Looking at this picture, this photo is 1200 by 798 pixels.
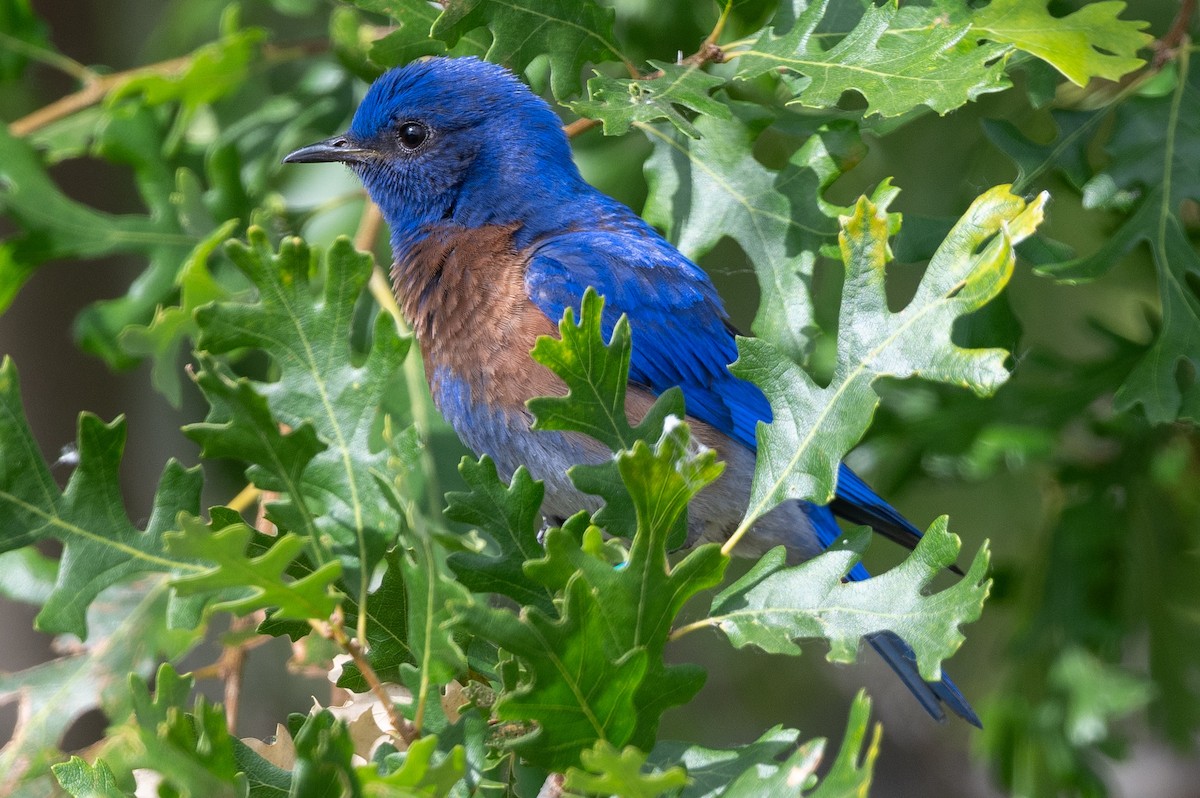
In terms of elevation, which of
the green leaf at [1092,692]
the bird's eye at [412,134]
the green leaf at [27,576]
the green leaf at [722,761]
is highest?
the bird's eye at [412,134]

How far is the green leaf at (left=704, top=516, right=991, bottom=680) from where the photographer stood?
1729 millimetres

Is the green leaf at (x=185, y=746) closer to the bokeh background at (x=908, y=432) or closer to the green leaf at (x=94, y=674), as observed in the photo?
the green leaf at (x=94, y=674)

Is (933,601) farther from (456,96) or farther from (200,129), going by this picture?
(200,129)

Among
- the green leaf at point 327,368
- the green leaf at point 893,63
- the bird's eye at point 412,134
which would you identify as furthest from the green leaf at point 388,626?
the bird's eye at point 412,134

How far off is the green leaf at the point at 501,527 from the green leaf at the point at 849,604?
0.94ft

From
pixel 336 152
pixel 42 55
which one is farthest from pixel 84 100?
pixel 336 152

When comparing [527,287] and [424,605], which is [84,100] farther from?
[424,605]

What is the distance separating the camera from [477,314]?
2713 mm

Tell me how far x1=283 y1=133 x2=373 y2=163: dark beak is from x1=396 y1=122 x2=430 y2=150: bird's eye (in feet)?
0.28

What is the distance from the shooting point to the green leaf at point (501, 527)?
5.79 feet

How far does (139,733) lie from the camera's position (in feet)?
5.09

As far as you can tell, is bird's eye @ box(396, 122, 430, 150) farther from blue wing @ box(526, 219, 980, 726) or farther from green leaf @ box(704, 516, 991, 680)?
green leaf @ box(704, 516, 991, 680)

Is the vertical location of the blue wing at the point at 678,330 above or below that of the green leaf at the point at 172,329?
below

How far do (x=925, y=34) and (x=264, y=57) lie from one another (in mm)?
2129
